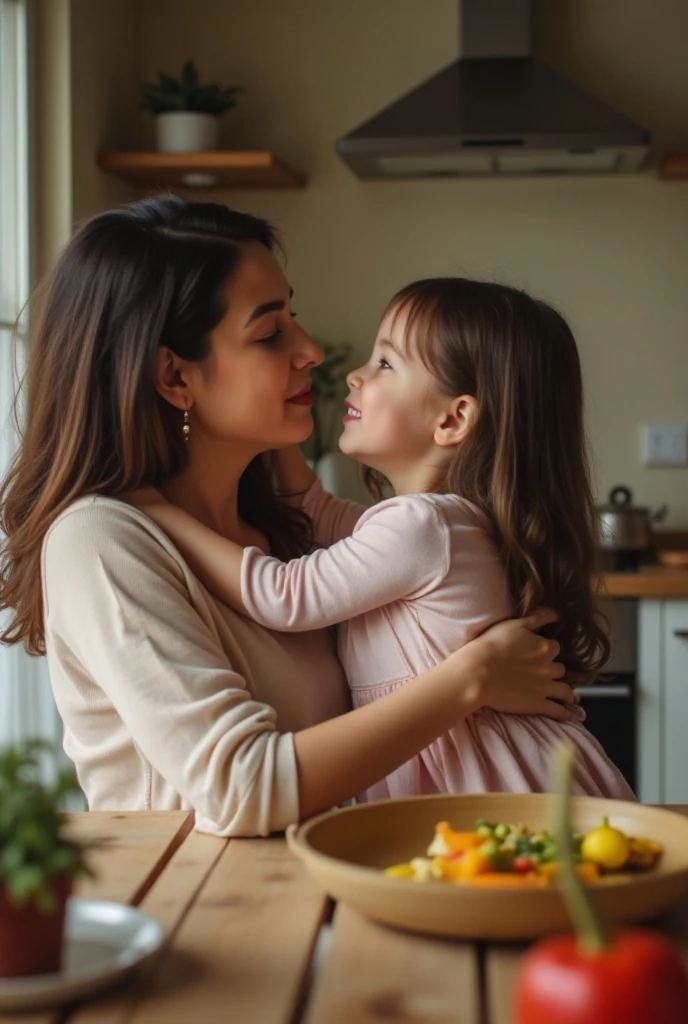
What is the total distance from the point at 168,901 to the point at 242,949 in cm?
14

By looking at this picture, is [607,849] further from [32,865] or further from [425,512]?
[425,512]

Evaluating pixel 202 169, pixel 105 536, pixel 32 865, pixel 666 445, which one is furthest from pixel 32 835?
pixel 666 445

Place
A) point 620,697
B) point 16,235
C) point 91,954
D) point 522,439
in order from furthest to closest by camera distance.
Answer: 1. point 620,697
2. point 16,235
3. point 522,439
4. point 91,954

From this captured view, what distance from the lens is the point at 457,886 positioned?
0.99 metres

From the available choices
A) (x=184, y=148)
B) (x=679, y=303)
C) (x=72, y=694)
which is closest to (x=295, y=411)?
(x=72, y=694)

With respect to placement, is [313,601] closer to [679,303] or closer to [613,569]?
[613,569]

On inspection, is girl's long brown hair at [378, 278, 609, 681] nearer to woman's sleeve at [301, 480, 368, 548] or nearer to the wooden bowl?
woman's sleeve at [301, 480, 368, 548]

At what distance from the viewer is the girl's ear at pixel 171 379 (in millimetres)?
1652

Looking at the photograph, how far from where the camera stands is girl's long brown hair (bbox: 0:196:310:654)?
5.24ft

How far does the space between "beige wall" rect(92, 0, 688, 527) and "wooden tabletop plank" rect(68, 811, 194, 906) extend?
2682mm

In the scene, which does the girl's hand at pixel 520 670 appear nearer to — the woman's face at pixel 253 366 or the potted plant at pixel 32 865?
the woman's face at pixel 253 366

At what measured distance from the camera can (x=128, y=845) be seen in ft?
4.31

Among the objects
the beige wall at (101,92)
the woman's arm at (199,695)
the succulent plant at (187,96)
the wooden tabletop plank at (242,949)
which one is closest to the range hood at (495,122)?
the succulent plant at (187,96)

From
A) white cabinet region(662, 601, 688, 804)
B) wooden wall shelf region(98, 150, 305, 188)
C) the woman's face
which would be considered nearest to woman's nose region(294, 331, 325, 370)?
the woman's face
